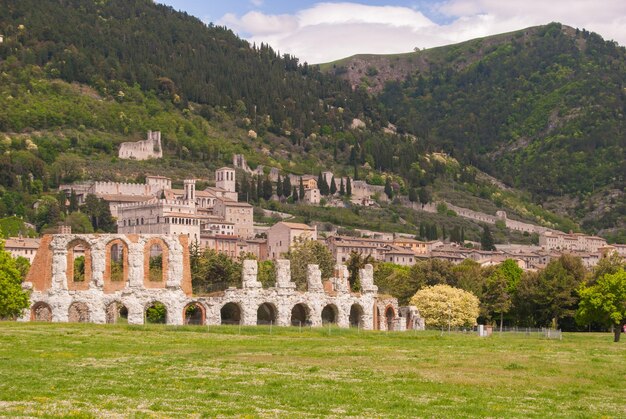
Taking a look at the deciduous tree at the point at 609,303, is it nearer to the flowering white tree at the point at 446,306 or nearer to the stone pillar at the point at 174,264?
the flowering white tree at the point at 446,306

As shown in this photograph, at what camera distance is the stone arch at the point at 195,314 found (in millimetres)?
69938

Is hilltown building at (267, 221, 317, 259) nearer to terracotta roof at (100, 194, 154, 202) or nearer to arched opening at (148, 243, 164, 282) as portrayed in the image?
arched opening at (148, 243, 164, 282)

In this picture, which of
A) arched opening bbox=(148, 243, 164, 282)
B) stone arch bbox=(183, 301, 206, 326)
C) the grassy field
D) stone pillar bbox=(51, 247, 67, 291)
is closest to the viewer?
the grassy field

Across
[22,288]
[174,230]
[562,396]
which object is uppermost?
[174,230]

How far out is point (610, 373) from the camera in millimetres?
41000

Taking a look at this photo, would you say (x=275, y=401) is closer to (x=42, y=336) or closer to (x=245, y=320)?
(x=42, y=336)

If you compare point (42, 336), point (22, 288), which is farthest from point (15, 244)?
point (42, 336)

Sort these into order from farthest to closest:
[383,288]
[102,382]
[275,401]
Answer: [383,288], [102,382], [275,401]

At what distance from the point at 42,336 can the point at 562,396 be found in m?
25.1

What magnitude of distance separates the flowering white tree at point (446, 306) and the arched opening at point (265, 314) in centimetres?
1674

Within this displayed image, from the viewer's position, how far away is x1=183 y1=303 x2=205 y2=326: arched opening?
7036cm

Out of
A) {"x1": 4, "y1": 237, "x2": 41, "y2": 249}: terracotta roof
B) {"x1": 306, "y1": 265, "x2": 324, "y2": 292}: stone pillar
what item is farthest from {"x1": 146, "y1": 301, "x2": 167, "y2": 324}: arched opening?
{"x1": 4, "y1": 237, "x2": 41, "y2": 249}: terracotta roof

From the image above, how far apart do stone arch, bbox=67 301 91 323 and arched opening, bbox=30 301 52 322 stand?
50.7 inches

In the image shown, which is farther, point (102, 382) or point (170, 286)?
point (170, 286)
